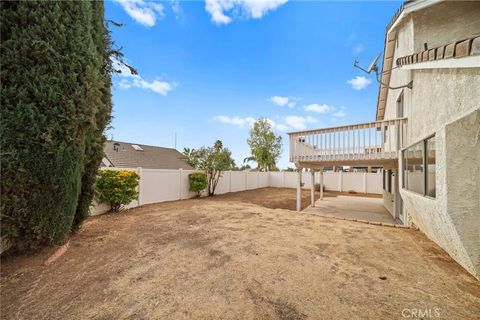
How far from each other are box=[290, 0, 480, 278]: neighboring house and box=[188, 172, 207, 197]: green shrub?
556cm

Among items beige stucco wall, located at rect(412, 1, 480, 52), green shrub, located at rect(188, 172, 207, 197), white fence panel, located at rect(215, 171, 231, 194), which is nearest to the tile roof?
beige stucco wall, located at rect(412, 1, 480, 52)

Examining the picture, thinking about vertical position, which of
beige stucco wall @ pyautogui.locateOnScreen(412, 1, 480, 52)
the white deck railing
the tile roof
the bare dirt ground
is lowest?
the bare dirt ground

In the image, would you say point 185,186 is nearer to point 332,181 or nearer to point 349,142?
point 349,142

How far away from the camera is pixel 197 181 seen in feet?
34.1

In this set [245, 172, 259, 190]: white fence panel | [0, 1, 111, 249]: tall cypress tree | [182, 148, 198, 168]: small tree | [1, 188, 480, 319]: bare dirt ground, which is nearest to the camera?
[1, 188, 480, 319]: bare dirt ground

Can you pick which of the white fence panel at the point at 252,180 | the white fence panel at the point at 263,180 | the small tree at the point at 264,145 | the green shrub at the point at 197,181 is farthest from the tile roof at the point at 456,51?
the small tree at the point at 264,145

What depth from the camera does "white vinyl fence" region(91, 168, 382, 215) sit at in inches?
319

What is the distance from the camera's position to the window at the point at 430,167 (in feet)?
9.89

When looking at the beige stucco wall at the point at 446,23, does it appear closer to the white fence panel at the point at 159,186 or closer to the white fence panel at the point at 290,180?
the white fence panel at the point at 159,186

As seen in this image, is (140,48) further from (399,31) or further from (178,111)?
(399,31)

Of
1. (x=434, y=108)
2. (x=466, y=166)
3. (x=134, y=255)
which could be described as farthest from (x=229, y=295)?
(x=434, y=108)

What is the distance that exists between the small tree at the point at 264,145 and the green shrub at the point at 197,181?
11932 millimetres

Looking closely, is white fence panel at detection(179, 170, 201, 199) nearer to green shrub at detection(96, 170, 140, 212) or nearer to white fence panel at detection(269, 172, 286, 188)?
green shrub at detection(96, 170, 140, 212)

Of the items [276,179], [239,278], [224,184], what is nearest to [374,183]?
[276,179]
